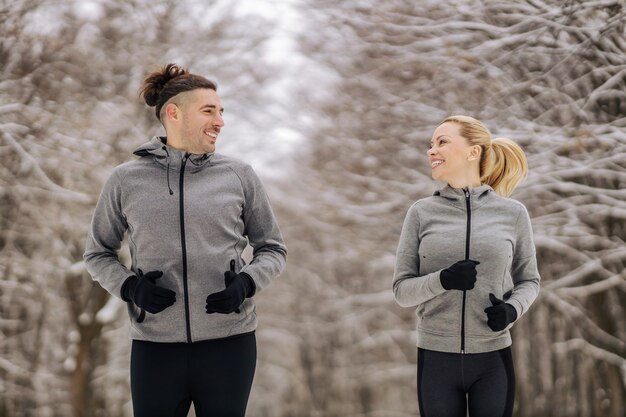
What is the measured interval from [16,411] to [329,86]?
221 centimetres

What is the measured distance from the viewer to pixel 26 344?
2953 millimetres

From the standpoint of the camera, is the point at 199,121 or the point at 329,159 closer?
the point at 199,121

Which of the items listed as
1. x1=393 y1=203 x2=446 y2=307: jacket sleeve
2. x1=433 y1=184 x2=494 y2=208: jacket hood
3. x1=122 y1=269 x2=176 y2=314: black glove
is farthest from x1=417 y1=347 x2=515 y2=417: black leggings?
x1=122 y1=269 x2=176 y2=314: black glove

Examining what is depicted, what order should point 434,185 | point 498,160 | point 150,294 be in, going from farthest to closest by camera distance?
point 434,185 → point 498,160 → point 150,294

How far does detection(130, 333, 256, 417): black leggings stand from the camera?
1.38 meters

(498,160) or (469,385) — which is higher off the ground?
(498,160)

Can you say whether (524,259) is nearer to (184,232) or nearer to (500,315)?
(500,315)

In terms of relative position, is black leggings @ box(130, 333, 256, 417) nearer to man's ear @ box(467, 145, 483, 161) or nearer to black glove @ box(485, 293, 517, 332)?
black glove @ box(485, 293, 517, 332)

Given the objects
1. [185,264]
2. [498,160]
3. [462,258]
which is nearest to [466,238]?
[462,258]

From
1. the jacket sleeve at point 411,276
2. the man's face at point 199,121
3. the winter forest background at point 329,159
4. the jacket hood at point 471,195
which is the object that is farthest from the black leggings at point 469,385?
the winter forest background at point 329,159

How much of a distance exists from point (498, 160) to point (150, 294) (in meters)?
0.98

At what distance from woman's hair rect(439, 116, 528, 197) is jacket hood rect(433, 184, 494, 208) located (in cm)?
6

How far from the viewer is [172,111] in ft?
4.92

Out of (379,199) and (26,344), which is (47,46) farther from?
(379,199)
